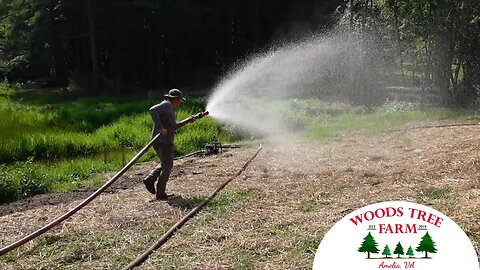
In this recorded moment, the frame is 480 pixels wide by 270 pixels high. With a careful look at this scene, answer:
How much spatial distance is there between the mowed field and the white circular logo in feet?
4.92

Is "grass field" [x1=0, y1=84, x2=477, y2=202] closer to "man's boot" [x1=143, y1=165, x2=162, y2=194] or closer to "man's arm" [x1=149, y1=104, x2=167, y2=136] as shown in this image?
"man's boot" [x1=143, y1=165, x2=162, y2=194]

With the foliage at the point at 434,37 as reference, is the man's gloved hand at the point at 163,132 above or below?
below

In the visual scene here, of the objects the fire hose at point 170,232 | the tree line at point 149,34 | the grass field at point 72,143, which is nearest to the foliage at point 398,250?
the fire hose at point 170,232

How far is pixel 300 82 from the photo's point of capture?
22.4 m

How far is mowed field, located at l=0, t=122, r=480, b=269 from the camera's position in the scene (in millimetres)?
5031

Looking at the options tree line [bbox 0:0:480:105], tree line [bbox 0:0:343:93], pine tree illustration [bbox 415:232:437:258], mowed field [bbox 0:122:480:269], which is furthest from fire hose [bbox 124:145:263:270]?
tree line [bbox 0:0:343:93]

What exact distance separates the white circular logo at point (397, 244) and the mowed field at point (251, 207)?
4.92 ft

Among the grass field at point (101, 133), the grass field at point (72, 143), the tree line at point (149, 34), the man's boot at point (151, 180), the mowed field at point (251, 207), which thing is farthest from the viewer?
the tree line at point (149, 34)

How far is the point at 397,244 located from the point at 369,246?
0.17 metres

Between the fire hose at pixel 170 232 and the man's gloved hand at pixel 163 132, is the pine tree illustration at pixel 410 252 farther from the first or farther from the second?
the man's gloved hand at pixel 163 132

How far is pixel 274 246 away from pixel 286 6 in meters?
29.8

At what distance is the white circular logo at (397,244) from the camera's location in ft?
9.96

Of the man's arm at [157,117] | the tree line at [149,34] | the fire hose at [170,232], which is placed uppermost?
the tree line at [149,34]

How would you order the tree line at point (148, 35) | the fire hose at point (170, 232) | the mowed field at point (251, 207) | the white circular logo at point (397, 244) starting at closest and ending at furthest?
1. the white circular logo at point (397, 244)
2. the fire hose at point (170, 232)
3. the mowed field at point (251, 207)
4. the tree line at point (148, 35)
